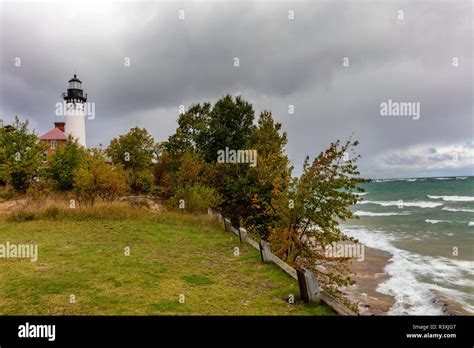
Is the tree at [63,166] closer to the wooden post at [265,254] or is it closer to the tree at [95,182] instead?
the tree at [95,182]

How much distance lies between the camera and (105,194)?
68.5 feet

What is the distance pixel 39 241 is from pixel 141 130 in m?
24.3

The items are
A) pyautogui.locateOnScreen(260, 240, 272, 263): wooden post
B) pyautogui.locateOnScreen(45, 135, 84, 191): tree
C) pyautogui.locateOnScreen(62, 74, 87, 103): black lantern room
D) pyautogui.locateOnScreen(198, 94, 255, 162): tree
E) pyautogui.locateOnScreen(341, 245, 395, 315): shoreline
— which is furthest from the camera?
pyautogui.locateOnScreen(62, 74, 87, 103): black lantern room

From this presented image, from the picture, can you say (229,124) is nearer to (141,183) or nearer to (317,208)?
(141,183)

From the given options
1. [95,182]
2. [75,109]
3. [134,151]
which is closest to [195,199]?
[95,182]

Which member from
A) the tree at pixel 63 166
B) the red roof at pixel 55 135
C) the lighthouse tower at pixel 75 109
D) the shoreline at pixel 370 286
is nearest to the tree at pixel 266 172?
the shoreline at pixel 370 286

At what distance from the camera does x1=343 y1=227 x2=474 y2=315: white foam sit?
14180 millimetres

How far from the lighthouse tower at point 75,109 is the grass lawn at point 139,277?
3753 centimetres

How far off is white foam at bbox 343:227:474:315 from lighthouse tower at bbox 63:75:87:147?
42.9 metres

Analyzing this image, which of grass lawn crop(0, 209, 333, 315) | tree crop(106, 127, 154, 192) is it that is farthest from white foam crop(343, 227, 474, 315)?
tree crop(106, 127, 154, 192)

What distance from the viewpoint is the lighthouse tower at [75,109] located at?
1855 inches

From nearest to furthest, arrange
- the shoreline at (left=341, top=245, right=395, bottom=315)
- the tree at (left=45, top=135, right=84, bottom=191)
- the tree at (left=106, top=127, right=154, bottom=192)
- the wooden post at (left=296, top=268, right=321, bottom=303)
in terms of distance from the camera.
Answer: the wooden post at (left=296, top=268, right=321, bottom=303) → the shoreline at (left=341, top=245, right=395, bottom=315) → the tree at (left=45, top=135, right=84, bottom=191) → the tree at (left=106, top=127, right=154, bottom=192)

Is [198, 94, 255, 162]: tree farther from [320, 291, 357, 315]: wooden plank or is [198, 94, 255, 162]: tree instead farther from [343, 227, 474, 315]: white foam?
[320, 291, 357, 315]: wooden plank

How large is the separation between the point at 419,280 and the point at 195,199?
13.5 m
